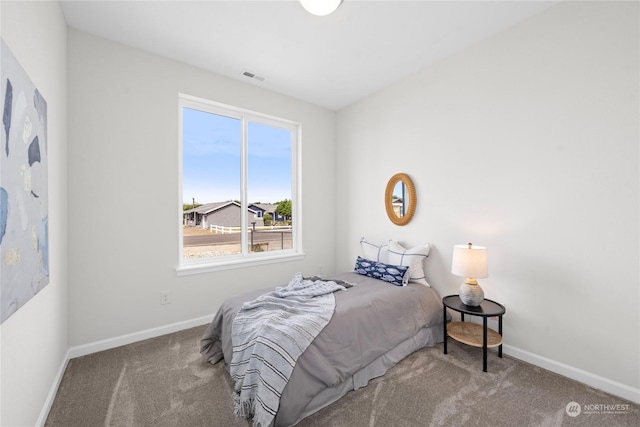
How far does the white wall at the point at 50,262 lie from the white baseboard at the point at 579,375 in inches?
126

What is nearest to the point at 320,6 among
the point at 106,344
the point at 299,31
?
the point at 299,31

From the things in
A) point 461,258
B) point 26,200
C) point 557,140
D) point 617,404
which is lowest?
point 617,404

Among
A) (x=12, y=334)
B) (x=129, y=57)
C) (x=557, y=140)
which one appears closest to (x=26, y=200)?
(x=12, y=334)

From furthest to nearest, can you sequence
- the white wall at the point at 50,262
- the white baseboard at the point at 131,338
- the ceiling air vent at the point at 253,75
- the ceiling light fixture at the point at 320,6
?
the ceiling air vent at the point at 253,75
the white baseboard at the point at 131,338
the ceiling light fixture at the point at 320,6
the white wall at the point at 50,262

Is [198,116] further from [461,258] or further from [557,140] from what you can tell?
[557,140]

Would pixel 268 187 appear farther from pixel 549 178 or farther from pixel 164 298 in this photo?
pixel 549 178

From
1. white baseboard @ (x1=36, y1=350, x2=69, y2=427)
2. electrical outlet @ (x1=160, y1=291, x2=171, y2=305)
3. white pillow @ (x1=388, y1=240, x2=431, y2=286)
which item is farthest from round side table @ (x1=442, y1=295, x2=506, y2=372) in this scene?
white baseboard @ (x1=36, y1=350, x2=69, y2=427)

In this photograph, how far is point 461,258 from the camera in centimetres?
225

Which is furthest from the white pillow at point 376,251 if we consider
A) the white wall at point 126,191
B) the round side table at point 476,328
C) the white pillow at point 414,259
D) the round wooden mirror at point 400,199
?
the white wall at point 126,191

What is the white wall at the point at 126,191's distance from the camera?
2.35 meters

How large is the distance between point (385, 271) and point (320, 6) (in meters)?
2.36

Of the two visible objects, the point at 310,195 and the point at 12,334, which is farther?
the point at 310,195

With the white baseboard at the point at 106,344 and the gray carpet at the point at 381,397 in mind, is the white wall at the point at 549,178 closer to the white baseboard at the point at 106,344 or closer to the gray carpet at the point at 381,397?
the gray carpet at the point at 381,397

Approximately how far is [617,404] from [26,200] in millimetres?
3562
